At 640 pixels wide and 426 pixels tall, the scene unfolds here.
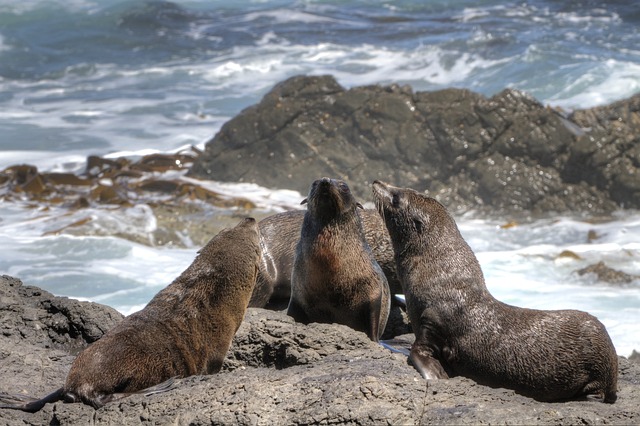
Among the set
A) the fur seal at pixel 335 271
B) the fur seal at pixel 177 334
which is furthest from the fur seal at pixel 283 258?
the fur seal at pixel 177 334

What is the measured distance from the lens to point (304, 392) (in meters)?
4.86

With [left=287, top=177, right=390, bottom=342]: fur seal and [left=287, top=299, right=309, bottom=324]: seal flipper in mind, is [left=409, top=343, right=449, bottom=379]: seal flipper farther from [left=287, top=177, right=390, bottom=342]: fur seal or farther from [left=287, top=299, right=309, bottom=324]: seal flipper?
[left=287, top=299, right=309, bottom=324]: seal flipper

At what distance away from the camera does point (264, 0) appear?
37938mm

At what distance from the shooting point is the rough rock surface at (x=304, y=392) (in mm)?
4617

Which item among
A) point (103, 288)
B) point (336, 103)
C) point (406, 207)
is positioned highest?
point (406, 207)

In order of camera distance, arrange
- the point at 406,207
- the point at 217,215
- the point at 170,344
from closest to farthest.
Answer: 1. the point at 170,344
2. the point at 406,207
3. the point at 217,215

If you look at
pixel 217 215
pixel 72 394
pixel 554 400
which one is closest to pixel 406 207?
pixel 554 400

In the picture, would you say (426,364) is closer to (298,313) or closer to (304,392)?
(304,392)

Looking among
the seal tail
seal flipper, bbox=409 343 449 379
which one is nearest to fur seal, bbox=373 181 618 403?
seal flipper, bbox=409 343 449 379

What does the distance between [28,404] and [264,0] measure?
33819 mm

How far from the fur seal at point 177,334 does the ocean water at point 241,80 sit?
506cm

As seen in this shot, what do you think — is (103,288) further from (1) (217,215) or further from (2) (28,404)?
(2) (28,404)

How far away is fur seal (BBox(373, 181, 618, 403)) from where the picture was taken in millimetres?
5570

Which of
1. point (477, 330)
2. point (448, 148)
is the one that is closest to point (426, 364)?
point (477, 330)
